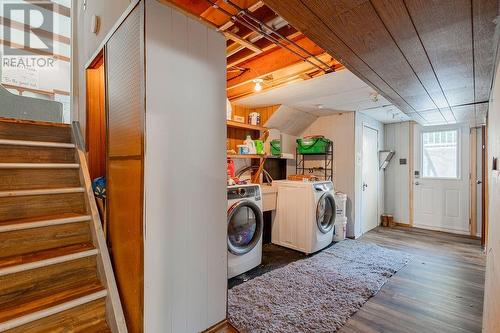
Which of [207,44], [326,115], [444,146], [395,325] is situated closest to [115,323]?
[207,44]

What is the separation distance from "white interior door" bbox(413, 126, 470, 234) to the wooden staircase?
17.5ft

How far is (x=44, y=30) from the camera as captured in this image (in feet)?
12.3

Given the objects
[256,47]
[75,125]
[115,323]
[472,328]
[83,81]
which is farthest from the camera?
[83,81]

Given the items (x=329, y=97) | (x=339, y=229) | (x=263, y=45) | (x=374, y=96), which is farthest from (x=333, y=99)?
(x=339, y=229)

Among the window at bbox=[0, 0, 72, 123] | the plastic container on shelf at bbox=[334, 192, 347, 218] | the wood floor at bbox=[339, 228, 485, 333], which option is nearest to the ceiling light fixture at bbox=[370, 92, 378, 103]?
the plastic container on shelf at bbox=[334, 192, 347, 218]

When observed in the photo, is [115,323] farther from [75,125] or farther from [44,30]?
[44,30]

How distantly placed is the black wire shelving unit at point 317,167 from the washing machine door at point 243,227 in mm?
1900

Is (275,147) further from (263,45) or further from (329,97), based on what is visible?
(263,45)

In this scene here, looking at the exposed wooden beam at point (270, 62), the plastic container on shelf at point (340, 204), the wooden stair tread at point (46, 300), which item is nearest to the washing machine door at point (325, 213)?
the plastic container on shelf at point (340, 204)

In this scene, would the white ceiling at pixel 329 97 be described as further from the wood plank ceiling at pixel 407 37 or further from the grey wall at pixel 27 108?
the grey wall at pixel 27 108

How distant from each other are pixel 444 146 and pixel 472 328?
372 centimetres

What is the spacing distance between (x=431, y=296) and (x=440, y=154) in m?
3.32

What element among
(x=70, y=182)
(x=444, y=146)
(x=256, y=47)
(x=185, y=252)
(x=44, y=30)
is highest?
(x=44, y=30)

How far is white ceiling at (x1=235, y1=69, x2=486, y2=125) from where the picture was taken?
8.75 feet
